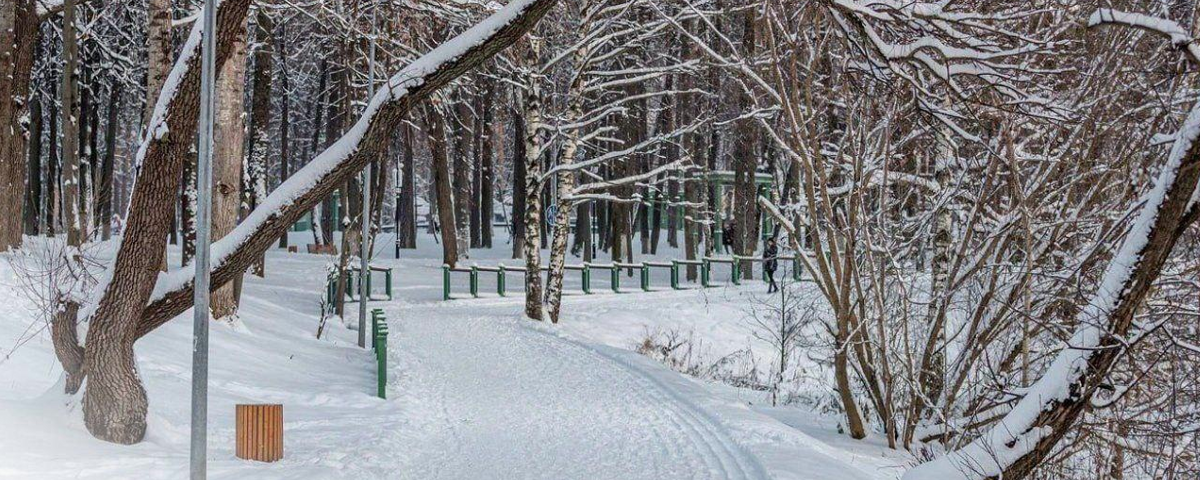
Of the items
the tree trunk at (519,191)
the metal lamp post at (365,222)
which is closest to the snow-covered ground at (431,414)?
the metal lamp post at (365,222)

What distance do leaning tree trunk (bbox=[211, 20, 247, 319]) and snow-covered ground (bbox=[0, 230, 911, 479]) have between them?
1.51 meters

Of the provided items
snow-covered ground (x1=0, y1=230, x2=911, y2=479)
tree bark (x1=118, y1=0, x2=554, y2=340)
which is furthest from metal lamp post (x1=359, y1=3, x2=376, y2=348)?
tree bark (x1=118, y1=0, x2=554, y2=340)

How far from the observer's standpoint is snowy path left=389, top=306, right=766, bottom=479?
958 centimetres

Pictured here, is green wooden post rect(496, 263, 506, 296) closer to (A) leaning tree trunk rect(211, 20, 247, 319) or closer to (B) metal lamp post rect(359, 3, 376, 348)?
(B) metal lamp post rect(359, 3, 376, 348)

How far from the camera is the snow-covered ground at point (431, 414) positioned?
8.62 m

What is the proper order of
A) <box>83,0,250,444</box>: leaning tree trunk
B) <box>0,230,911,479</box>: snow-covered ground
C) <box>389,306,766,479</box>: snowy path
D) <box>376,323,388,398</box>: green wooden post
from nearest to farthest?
<box>83,0,250,444</box>: leaning tree trunk < <box>0,230,911,479</box>: snow-covered ground < <box>389,306,766,479</box>: snowy path < <box>376,323,388,398</box>: green wooden post

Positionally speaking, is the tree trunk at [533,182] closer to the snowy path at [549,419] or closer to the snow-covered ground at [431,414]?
the snow-covered ground at [431,414]

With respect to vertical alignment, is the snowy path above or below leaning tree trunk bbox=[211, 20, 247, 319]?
below

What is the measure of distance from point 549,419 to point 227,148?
7152 millimetres

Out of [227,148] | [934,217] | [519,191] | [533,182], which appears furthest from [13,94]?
[519,191]

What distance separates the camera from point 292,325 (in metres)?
19.6

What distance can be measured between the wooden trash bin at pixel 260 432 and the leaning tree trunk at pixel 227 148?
7.49m

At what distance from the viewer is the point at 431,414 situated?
12312 millimetres

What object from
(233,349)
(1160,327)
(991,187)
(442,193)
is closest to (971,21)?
(1160,327)
